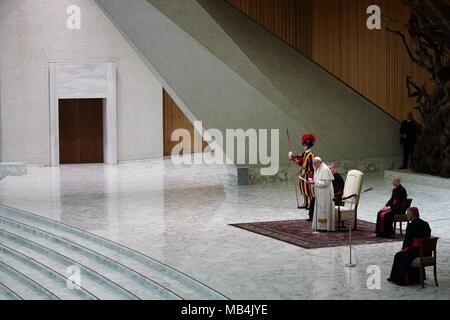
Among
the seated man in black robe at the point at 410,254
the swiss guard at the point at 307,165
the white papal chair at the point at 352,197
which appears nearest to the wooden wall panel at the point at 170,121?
the swiss guard at the point at 307,165

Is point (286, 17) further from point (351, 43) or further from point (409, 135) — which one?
point (409, 135)

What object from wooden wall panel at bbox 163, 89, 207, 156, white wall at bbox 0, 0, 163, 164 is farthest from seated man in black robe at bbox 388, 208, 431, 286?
wooden wall panel at bbox 163, 89, 207, 156

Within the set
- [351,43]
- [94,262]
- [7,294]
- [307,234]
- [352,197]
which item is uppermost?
[351,43]

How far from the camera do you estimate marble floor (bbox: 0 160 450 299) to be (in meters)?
8.99

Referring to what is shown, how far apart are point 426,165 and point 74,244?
8030 millimetres

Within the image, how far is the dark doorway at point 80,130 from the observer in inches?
837

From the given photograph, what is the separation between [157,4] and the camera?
16.0m

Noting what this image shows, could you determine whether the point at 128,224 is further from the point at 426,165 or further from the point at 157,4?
the point at 426,165

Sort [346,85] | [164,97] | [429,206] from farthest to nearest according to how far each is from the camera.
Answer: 1. [164,97]
2. [346,85]
3. [429,206]

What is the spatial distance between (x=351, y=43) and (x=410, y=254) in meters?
9.89

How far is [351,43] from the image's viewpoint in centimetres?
1820

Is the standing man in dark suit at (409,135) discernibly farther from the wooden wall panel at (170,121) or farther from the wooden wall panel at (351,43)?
the wooden wall panel at (170,121)

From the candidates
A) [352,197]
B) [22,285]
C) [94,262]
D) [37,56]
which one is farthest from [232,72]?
[22,285]

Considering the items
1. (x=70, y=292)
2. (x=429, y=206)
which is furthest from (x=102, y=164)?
(x=70, y=292)
